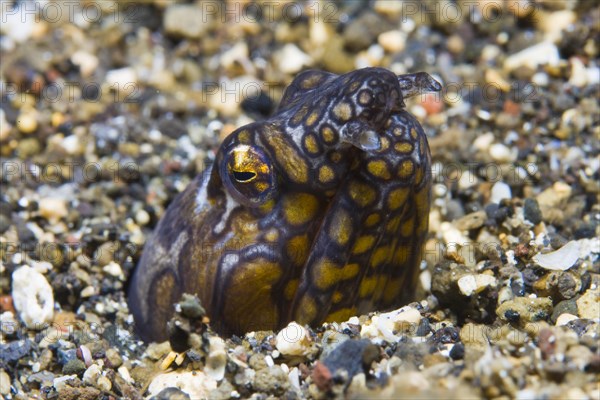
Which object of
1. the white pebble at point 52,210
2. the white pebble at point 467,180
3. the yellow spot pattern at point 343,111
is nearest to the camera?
the yellow spot pattern at point 343,111

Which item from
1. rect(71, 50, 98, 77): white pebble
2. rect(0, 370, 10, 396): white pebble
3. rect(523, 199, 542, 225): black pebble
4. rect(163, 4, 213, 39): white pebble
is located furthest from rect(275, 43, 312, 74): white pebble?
rect(0, 370, 10, 396): white pebble

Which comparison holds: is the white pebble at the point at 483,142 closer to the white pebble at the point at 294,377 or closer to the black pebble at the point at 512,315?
the black pebble at the point at 512,315

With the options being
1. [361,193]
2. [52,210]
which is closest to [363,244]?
[361,193]

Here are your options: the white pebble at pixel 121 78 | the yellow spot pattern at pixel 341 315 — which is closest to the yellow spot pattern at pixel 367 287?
the yellow spot pattern at pixel 341 315

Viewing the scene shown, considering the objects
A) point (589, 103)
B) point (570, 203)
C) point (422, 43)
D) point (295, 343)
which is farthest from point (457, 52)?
point (295, 343)

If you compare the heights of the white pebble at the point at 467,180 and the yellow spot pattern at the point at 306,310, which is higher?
the yellow spot pattern at the point at 306,310

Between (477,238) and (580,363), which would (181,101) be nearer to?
(477,238)
